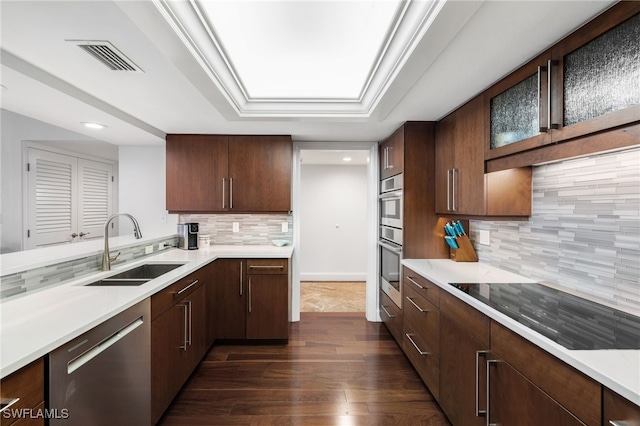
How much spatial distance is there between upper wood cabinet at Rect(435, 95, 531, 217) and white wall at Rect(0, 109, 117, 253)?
14.4 ft

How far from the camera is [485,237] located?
2.41 meters

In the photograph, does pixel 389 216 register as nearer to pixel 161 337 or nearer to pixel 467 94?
pixel 467 94

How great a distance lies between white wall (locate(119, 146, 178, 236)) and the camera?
11.1 ft

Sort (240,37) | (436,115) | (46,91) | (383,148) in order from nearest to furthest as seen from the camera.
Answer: (240,37) < (46,91) < (436,115) < (383,148)

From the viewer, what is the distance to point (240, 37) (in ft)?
5.50

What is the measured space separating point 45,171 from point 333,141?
150 inches

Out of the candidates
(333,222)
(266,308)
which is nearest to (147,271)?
(266,308)

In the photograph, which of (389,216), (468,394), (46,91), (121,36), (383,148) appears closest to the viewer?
(121,36)

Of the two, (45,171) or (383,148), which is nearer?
(383,148)

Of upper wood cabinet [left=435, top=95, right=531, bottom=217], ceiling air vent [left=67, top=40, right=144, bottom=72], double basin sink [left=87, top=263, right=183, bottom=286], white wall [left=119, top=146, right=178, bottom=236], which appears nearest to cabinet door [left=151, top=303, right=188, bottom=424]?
double basin sink [left=87, top=263, right=183, bottom=286]

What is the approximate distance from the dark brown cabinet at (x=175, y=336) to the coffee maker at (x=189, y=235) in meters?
0.79

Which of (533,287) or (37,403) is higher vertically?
(533,287)

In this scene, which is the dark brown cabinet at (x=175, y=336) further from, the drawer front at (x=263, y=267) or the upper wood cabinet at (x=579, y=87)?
the upper wood cabinet at (x=579, y=87)

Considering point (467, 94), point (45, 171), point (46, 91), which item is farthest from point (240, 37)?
point (45, 171)
